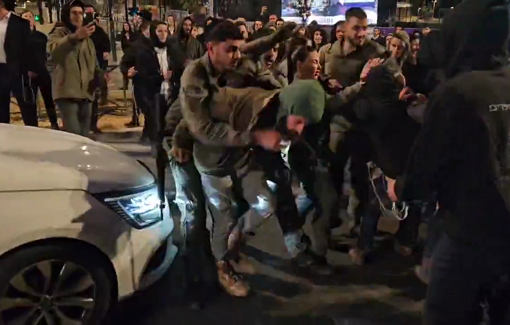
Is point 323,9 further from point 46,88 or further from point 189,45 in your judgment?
point 46,88

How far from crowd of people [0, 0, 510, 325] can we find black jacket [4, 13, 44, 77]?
3.74ft

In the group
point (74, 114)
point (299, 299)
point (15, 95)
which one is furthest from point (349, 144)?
point (15, 95)

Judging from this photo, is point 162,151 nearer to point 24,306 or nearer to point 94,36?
point 24,306

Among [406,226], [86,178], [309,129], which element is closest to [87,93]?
[309,129]

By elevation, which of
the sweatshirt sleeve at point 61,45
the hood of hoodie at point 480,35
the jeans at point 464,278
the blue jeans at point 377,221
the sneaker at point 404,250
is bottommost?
the sneaker at point 404,250

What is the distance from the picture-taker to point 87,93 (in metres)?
6.16

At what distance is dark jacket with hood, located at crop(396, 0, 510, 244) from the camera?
2133 millimetres

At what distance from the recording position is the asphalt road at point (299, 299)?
371 centimetres

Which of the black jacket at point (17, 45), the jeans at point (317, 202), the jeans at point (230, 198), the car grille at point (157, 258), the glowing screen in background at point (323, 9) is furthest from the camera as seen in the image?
the glowing screen in background at point (323, 9)

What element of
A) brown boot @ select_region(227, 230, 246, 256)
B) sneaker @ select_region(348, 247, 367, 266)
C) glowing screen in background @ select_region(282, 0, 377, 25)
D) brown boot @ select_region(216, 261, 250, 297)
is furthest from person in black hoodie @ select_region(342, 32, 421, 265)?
glowing screen in background @ select_region(282, 0, 377, 25)

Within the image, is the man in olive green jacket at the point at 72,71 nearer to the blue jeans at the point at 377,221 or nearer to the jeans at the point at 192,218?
the jeans at the point at 192,218

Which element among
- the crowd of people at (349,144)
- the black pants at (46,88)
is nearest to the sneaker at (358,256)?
the crowd of people at (349,144)

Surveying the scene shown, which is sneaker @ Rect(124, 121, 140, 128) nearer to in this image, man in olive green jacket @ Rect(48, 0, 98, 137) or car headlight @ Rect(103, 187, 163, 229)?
man in olive green jacket @ Rect(48, 0, 98, 137)

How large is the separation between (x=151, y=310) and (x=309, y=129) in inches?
70.5
